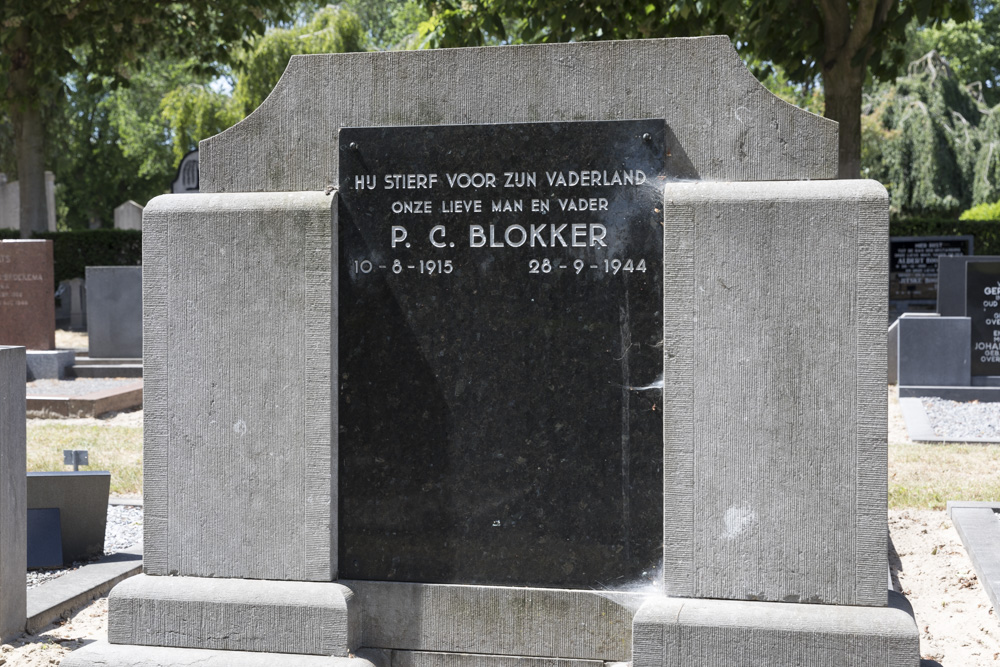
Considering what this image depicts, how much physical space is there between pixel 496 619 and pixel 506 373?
2.70ft

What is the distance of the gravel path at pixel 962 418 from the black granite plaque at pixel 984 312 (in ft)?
2.18

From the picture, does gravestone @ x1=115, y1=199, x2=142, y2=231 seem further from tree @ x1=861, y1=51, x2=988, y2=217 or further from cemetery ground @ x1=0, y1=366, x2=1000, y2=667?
cemetery ground @ x1=0, y1=366, x2=1000, y2=667

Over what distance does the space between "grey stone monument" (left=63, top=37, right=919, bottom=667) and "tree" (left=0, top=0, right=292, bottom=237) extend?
13750mm

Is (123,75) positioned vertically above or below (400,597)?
above

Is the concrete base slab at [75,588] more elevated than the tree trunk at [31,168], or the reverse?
the tree trunk at [31,168]

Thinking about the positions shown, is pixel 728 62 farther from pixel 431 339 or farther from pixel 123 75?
pixel 123 75

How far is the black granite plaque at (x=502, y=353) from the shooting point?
321cm

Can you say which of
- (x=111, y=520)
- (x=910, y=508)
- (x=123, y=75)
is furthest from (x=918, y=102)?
(x=111, y=520)

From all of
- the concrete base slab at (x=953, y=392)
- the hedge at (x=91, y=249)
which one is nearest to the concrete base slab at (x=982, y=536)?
the concrete base slab at (x=953, y=392)

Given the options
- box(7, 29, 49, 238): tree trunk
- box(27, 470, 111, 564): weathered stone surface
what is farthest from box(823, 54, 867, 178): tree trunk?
box(7, 29, 49, 238): tree trunk

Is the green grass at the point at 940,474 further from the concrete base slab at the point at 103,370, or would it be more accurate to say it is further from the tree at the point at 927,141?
the tree at the point at 927,141

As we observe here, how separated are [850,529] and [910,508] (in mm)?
3621

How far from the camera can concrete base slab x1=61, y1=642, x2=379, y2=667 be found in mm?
3184

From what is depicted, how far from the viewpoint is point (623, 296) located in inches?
126
